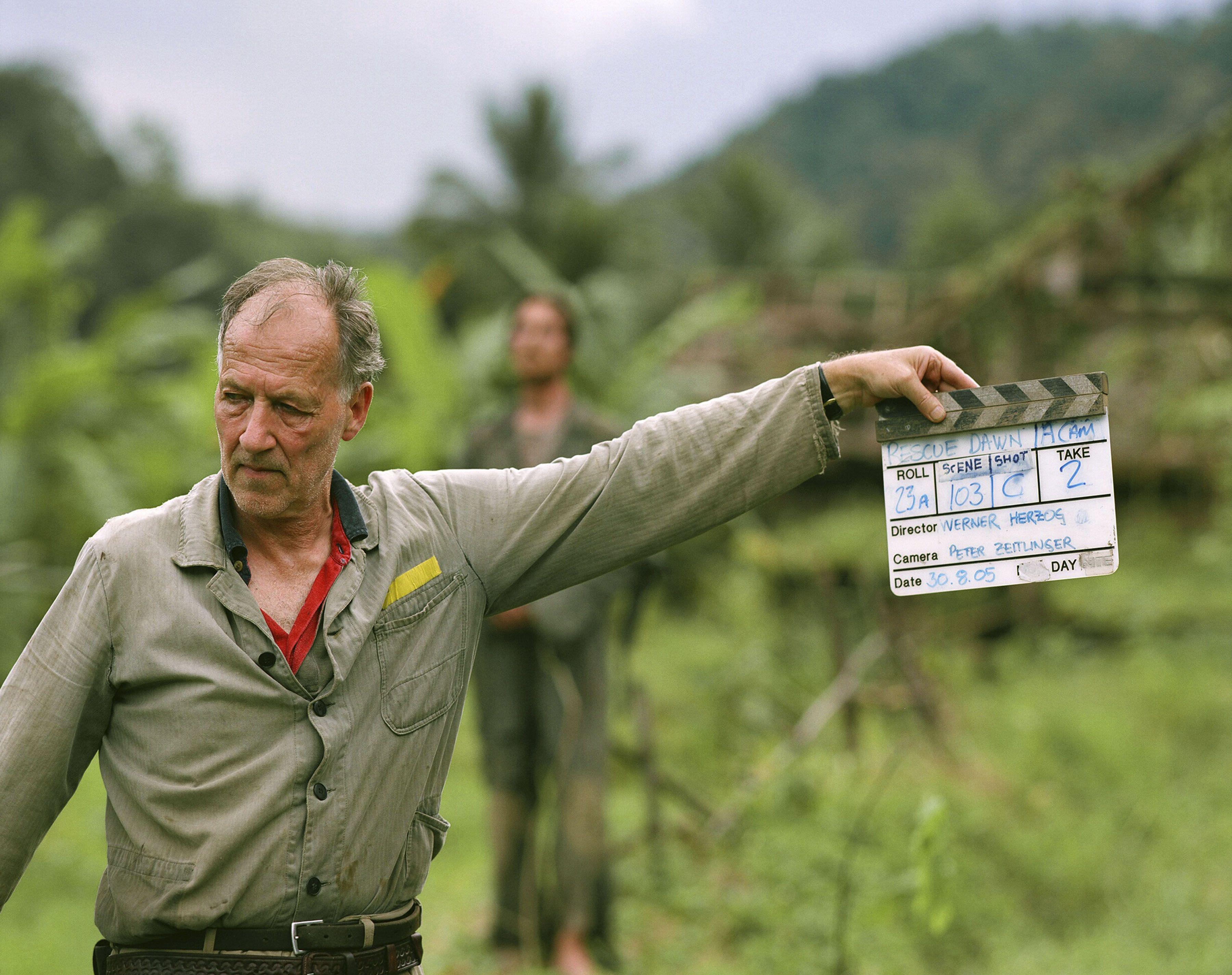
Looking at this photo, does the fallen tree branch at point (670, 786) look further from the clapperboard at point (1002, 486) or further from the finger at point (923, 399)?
the finger at point (923, 399)

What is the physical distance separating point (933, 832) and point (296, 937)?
1.27m

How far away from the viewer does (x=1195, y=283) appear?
721cm

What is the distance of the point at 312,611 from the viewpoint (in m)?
1.70

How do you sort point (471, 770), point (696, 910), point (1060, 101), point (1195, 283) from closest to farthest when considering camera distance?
point (696, 910) < point (471, 770) < point (1195, 283) < point (1060, 101)

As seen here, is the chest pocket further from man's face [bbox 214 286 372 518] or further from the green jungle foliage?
the green jungle foliage

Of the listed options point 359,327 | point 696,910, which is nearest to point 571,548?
point 359,327

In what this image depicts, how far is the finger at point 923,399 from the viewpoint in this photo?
5.73 feet

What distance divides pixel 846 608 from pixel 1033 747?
8.12 feet

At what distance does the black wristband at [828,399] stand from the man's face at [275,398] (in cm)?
76

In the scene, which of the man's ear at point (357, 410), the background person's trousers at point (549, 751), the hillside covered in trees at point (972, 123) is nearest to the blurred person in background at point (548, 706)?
the background person's trousers at point (549, 751)

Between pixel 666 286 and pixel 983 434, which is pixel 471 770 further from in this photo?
pixel 666 286

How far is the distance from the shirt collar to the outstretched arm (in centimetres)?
15

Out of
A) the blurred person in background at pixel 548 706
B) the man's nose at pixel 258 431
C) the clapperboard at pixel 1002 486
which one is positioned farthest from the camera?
the blurred person in background at pixel 548 706

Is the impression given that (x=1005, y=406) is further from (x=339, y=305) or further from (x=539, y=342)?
(x=539, y=342)
